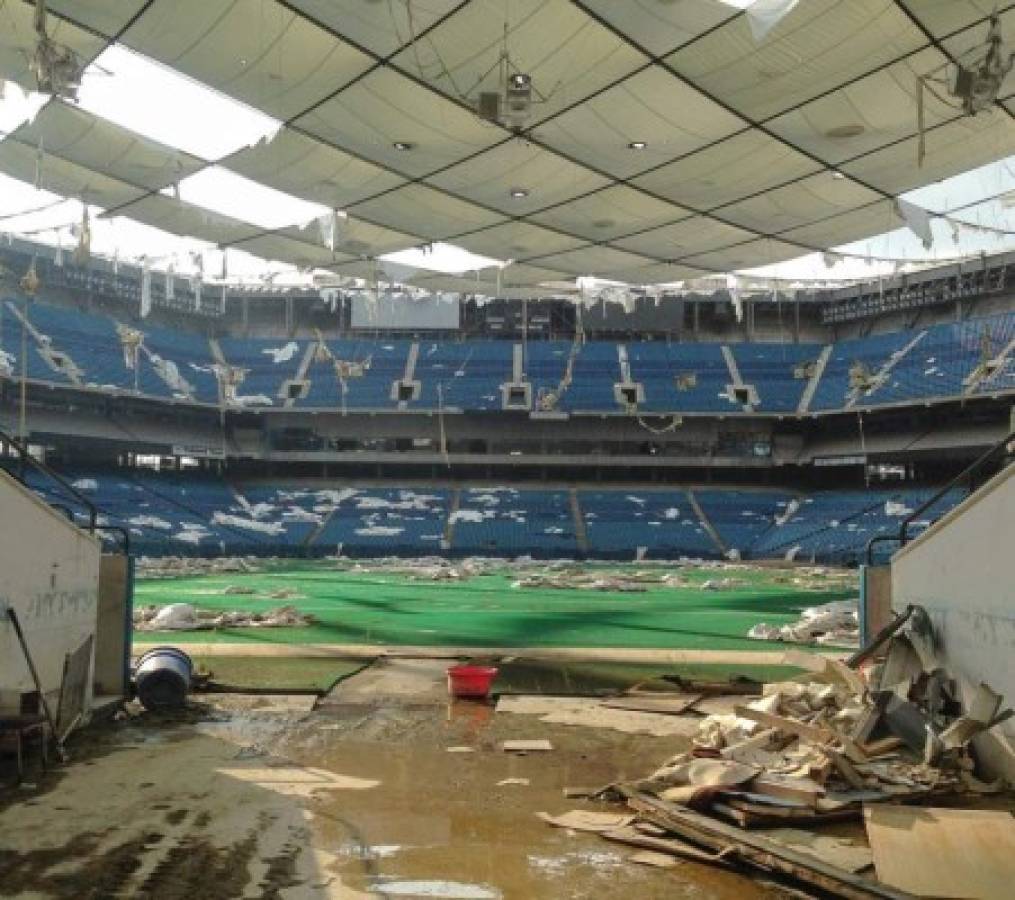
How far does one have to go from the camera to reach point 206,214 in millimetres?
18453

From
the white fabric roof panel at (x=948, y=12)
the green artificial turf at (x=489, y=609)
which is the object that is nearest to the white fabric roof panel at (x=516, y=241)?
the green artificial turf at (x=489, y=609)

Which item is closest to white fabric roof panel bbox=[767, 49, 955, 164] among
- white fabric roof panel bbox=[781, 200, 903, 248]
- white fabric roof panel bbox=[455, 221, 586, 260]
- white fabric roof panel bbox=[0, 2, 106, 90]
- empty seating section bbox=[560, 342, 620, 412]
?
white fabric roof panel bbox=[781, 200, 903, 248]

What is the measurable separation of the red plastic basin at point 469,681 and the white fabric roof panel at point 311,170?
8977mm

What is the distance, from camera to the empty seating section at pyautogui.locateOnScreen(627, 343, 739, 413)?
169 feet

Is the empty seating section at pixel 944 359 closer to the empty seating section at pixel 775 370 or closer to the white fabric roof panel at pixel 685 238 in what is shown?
the empty seating section at pixel 775 370

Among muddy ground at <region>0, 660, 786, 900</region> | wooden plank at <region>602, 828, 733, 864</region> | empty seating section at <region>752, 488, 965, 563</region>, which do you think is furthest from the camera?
empty seating section at <region>752, 488, 965, 563</region>

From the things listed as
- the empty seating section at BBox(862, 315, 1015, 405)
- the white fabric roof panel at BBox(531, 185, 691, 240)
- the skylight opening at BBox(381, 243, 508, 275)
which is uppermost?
the empty seating section at BBox(862, 315, 1015, 405)

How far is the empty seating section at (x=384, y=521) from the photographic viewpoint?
43.7 meters

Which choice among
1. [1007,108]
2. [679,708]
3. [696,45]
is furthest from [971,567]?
[1007,108]

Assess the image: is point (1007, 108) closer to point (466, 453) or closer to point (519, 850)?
point (519, 850)

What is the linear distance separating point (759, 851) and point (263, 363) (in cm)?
5156

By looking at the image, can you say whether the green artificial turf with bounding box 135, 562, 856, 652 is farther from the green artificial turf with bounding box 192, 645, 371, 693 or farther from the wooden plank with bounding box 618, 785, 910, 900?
the wooden plank with bounding box 618, 785, 910, 900

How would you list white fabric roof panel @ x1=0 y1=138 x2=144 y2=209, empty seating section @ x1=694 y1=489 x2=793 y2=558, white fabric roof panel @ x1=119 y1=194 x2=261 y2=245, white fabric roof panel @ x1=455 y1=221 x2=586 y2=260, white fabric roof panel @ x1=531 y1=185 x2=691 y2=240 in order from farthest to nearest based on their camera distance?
empty seating section @ x1=694 y1=489 x2=793 y2=558, white fabric roof panel @ x1=455 y1=221 x2=586 y2=260, white fabric roof panel @ x1=119 y1=194 x2=261 y2=245, white fabric roof panel @ x1=531 y1=185 x2=691 y2=240, white fabric roof panel @ x1=0 y1=138 x2=144 y2=209

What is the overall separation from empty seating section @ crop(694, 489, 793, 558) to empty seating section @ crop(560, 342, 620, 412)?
7.25m
